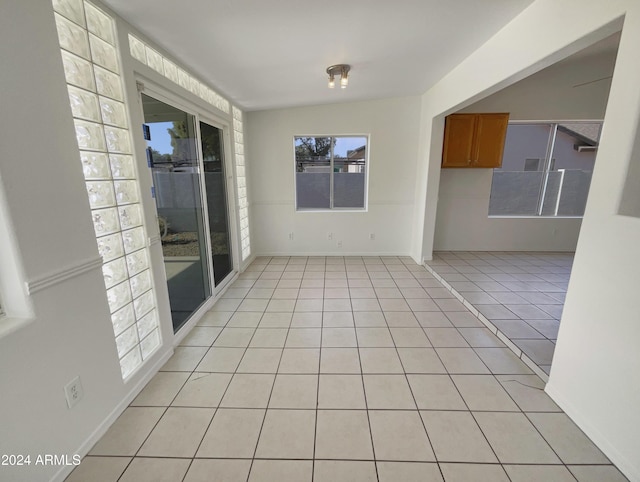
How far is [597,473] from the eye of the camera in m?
1.29

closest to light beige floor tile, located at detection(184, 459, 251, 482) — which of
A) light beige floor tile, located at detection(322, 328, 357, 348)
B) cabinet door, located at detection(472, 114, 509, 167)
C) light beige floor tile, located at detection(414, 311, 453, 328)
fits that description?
light beige floor tile, located at detection(322, 328, 357, 348)

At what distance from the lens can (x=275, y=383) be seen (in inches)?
73.4

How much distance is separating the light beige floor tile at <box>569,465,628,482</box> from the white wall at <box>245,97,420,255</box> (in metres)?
3.50

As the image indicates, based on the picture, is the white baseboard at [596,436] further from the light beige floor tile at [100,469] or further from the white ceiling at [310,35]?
the white ceiling at [310,35]

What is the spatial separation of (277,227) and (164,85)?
2791 millimetres

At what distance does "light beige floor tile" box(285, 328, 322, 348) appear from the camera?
227 cm

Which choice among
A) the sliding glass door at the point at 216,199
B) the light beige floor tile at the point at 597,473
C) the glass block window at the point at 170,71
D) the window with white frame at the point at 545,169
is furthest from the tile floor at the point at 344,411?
the window with white frame at the point at 545,169

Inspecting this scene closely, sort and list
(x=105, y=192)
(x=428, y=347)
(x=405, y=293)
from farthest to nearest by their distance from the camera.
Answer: (x=405, y=293) → (x=428, y=347) → (x=105, y=192)

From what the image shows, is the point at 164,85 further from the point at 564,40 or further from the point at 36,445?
the point at 564,40

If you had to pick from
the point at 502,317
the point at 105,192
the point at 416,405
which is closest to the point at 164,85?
the point at 105,192

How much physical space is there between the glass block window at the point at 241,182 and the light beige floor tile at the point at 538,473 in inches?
141

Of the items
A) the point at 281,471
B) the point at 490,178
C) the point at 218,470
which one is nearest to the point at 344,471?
the point at 281,471

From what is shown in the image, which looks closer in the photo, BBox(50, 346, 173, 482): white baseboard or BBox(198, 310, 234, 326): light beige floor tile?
BBox(50, 346, 173, 482): white baseboard

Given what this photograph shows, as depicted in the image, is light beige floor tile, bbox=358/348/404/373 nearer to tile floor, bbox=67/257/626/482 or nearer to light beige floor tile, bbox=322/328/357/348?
tile floor, bbox=67/257/626/482
